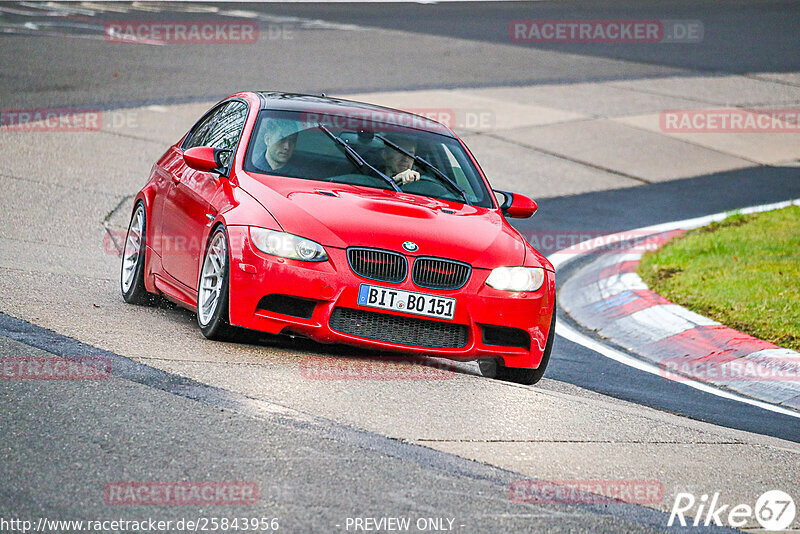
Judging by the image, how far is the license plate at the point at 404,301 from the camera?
263 inches

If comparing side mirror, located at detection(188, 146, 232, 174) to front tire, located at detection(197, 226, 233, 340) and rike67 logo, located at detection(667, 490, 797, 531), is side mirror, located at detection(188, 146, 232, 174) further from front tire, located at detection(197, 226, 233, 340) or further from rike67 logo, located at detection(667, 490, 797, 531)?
rike67 logo, located at detection(667, 490, 797, 531)

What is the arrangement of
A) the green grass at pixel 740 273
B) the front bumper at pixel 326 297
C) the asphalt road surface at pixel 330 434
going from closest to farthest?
the asphalt road surface at pixel 330 434
the front bumper at pixel 326 297
the green grass at pixel 740 273

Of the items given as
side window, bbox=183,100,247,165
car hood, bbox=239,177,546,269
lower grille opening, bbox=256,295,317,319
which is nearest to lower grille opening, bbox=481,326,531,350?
car hood, bbox=239,177,546,269

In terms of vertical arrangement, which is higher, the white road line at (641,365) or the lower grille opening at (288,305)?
the lower grille opening at (288,305)

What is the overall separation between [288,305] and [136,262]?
6.83 feet

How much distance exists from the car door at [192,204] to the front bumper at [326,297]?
685 mm

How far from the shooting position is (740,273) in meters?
11.3

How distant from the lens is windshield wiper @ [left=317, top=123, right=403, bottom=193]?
7.83 meters

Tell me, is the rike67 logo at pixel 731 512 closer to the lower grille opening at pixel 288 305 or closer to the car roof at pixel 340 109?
the lower grille opening at pixel 288 305

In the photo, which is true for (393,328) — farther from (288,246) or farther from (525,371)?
(525,371)

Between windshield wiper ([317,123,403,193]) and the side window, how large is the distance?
22.7 inches

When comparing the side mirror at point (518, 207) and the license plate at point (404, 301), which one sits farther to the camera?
the side mirror at point (518, 207)

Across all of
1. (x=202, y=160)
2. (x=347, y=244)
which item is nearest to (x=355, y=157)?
(x=202, y=160)

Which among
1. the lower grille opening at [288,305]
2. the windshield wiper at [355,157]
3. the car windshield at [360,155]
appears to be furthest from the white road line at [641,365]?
the lower grille opening at [288,305]
